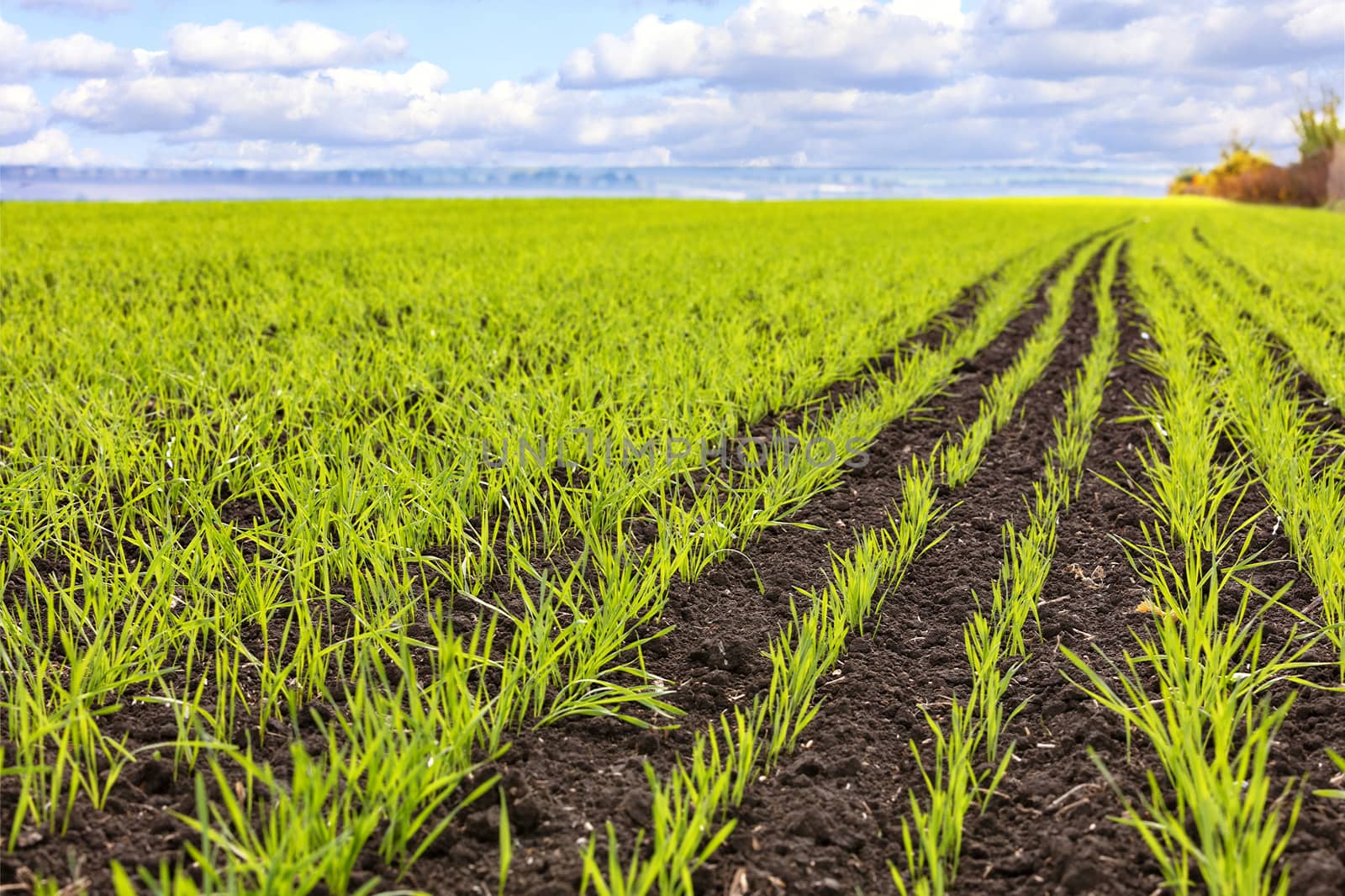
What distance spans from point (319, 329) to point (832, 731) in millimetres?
4438

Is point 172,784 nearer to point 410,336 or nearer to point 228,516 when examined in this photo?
point 228,516

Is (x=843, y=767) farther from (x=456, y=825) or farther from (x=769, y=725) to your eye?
(x=456, y=825)

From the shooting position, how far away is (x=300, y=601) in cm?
220

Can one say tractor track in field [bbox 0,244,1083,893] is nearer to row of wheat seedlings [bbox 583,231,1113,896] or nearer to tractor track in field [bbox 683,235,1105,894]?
row of wheat seedlings [bbox 583,231,1113,896]

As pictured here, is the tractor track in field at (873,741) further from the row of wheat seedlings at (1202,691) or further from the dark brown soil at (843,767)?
the row of wheat seedlings at (1202,691)

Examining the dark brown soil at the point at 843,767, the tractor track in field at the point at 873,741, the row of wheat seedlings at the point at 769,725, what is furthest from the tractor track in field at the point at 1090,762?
the row of wheat seedlings at the point at 769,725

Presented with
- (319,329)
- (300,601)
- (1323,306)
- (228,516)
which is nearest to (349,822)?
(300,601)

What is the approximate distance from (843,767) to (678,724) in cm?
33

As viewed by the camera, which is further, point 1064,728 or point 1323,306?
point 1323,306

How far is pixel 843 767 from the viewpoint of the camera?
1.83 metres

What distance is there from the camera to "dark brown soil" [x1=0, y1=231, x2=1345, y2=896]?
5.11 feet

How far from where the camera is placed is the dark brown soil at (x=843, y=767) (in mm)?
1557

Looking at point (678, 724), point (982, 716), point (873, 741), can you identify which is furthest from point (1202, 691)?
point (678, 724)

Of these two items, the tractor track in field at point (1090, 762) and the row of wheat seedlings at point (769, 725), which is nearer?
the row of wheat seedlings at point (769, 725)
